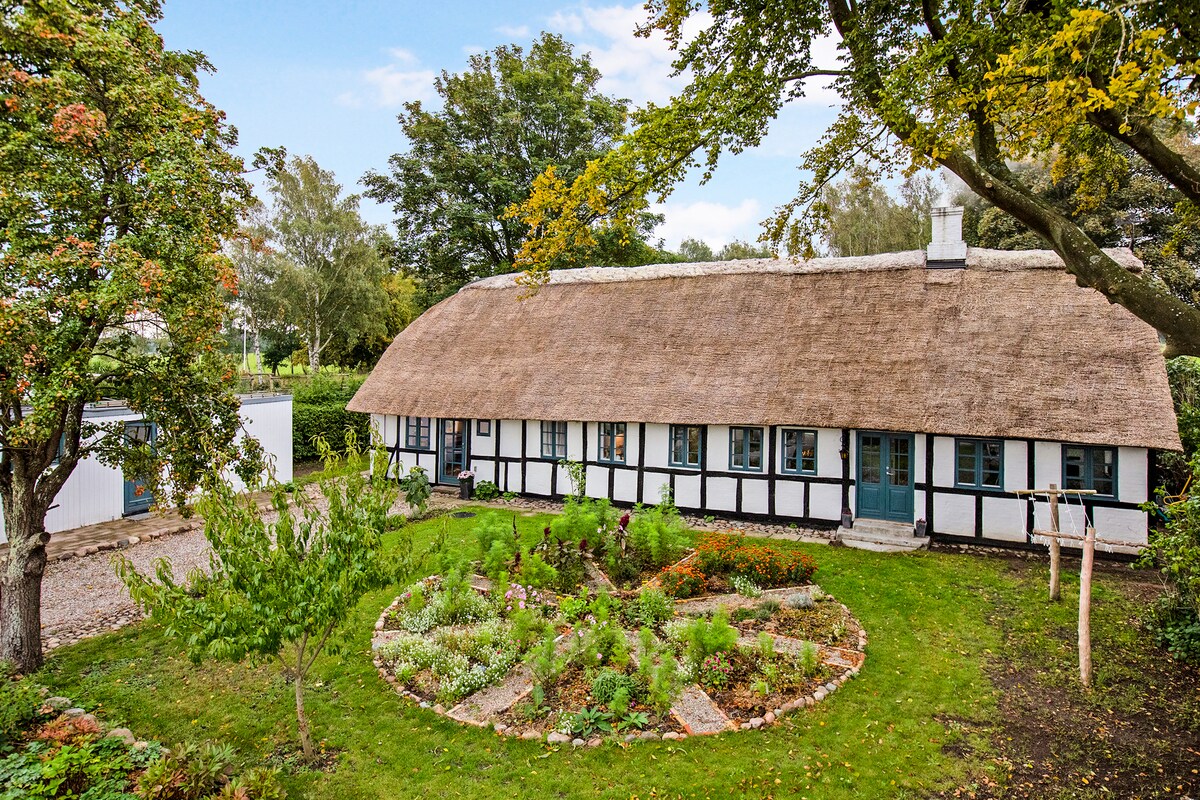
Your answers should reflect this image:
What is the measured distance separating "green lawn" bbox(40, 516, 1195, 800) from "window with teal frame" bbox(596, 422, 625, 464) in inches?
283

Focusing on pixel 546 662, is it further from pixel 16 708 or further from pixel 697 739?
pixel 16 708

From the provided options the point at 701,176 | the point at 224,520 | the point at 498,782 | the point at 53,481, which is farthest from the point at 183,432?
the point at 701,176

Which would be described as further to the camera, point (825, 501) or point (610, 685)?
point (825, 501)

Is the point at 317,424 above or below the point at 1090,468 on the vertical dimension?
above

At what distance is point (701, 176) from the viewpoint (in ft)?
24.3

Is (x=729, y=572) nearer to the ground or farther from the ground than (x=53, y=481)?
nearer to the ground

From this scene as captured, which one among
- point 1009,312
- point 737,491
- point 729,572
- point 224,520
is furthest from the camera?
point 737,491

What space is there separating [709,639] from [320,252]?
29.5m

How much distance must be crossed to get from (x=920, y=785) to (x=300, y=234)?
104 ft

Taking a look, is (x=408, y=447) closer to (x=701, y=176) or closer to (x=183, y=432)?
(x=183, y=432)

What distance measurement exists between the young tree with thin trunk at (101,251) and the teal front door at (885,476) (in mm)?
11474

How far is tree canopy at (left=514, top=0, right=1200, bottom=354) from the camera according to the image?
4.62 metres

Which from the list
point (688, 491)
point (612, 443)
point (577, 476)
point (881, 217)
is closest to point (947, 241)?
point (688, 491)

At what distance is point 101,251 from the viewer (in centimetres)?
637
